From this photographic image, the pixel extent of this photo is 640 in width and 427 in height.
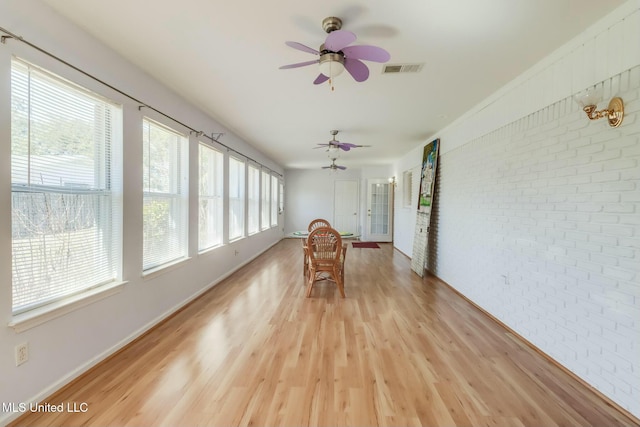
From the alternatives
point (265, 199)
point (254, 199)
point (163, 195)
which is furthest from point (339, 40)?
point (265, 199)

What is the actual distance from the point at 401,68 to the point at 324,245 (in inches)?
88.8

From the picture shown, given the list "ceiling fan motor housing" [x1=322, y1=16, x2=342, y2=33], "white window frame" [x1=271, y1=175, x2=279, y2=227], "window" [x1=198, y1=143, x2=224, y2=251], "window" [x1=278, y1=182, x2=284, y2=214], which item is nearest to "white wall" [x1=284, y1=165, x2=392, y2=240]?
"window" [x1=278, y1=182, x2=284, y2=214]

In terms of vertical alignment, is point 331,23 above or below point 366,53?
above

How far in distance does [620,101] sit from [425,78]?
4.66ft

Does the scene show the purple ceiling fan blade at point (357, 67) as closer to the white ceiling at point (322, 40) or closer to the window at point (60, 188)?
the white ceiling at point (322, 40)

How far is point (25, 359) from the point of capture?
5.19 ft

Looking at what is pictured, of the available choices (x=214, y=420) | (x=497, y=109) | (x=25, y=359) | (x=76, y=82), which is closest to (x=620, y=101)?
(x=497, y=109)

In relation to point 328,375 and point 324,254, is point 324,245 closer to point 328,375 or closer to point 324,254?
point 324,254

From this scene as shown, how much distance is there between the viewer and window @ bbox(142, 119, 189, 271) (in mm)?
2672

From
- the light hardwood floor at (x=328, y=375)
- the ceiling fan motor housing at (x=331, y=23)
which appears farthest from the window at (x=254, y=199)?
the ceiling fan motor housing at (x=331, y=23)

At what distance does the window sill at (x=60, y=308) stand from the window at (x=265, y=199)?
4706mm

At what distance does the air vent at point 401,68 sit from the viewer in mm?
2368

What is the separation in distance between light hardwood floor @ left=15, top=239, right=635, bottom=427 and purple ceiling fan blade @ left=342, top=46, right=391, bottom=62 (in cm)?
226

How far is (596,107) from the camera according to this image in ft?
5.88
